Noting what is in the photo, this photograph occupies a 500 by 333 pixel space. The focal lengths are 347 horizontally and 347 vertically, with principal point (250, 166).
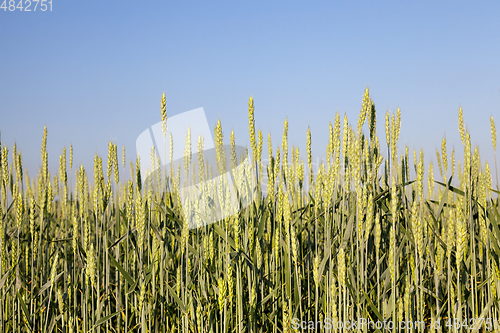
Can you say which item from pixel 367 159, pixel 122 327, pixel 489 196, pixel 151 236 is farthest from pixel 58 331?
pixel 489 196

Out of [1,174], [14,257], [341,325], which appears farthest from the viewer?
[1,174]

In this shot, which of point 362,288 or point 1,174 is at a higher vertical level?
point 1,174

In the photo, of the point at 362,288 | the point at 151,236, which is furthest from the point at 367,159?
the point at 151,236

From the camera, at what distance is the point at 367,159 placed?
60.5 inches

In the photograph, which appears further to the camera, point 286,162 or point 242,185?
point 286,162

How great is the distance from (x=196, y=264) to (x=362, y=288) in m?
0.75

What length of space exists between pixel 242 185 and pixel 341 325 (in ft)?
2.20

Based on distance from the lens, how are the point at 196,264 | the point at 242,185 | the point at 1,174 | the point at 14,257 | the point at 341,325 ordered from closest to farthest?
the point at 341,325 < the point at 242,185 < the point at 196,264 < the point at 14,257 < the point at 1,174

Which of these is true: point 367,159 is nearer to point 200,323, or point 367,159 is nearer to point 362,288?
point 362,288

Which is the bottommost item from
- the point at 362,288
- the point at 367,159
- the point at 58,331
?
the point at 58,331

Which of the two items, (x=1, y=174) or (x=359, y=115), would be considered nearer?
(x=359, y=115)

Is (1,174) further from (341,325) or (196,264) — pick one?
(341,325)

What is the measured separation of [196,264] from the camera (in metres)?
1.64

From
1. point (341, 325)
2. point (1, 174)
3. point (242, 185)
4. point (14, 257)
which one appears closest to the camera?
point (341, 325)
